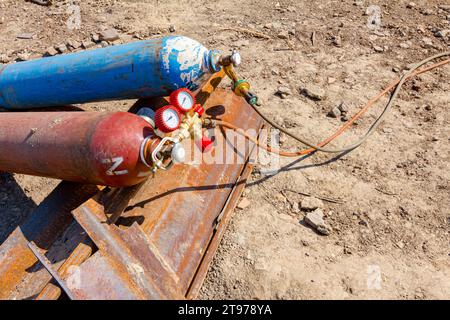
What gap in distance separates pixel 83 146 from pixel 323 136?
187 cm

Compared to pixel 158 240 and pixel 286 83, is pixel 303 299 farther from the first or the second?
pixel 286 83

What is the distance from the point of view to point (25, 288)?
191 cm

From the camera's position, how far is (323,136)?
3020 millimetres

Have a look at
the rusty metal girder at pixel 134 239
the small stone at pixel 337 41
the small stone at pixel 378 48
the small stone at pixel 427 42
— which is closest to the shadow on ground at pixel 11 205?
the rusty metal girder at pixel 134 239

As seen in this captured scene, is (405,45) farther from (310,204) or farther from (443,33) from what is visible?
(310,204)

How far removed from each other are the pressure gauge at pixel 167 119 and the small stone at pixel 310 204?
→ 3.52 ft

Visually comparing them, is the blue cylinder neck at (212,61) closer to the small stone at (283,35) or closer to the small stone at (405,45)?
the small stone at (283,35)

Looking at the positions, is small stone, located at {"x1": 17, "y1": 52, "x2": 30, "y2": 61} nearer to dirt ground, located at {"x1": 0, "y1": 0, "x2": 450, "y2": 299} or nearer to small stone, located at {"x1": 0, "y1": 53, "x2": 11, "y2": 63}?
dirt ground, located at {"x1": 0, "y1": 0, "x2": 450, "y2": 299}

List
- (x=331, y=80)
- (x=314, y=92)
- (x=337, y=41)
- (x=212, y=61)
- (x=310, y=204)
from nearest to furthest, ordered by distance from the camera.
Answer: (x=212, y=61) → (x=310, y=204) → (x=314, y=92) → (x=331, y=80) → (x=337, y=41)

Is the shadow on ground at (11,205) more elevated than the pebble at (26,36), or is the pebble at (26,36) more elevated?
the pebble at (26,36)

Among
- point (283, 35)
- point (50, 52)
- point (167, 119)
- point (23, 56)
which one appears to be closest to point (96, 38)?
point (50, 52)

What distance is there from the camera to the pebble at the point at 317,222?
2.37 m
